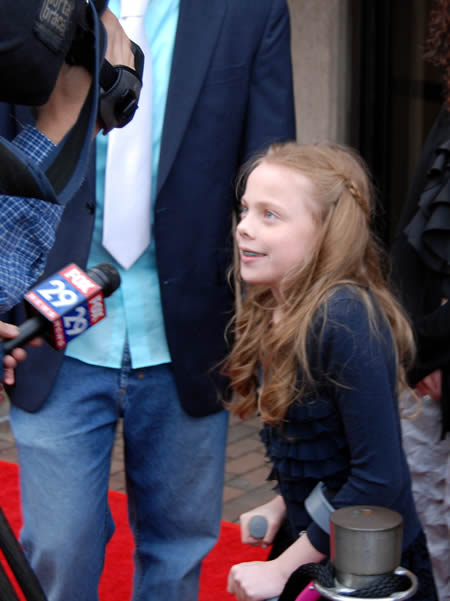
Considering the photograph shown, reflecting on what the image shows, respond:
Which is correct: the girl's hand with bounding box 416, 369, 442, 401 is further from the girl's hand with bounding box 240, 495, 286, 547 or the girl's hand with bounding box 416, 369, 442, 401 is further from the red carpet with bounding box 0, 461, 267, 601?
the red carpet with bounding box 0, 461, 267, 601

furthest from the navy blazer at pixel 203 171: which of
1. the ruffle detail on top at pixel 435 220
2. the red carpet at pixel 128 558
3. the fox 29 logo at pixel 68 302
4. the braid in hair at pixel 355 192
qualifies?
the red carpet at pixel 128 558

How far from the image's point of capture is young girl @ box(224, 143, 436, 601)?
1.77m

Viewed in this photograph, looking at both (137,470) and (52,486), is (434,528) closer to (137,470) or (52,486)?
(137,470)

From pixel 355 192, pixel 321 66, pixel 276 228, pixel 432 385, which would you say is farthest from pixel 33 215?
pixel 321 66

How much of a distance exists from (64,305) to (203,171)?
0.97m

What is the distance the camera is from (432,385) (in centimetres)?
238

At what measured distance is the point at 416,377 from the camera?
7.76 feet

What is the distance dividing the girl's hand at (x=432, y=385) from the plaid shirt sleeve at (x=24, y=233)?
128cm

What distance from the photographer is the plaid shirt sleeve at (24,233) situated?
1.30 meters

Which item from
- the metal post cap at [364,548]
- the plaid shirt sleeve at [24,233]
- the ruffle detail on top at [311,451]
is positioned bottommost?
the ruffle detail on top at [311,451]

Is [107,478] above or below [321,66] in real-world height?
below

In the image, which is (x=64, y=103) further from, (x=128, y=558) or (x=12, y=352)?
(x=128, y=558)

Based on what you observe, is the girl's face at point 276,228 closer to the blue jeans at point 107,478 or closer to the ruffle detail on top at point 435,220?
the blue jeans at point 107,478

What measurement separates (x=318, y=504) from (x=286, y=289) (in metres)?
0.45
